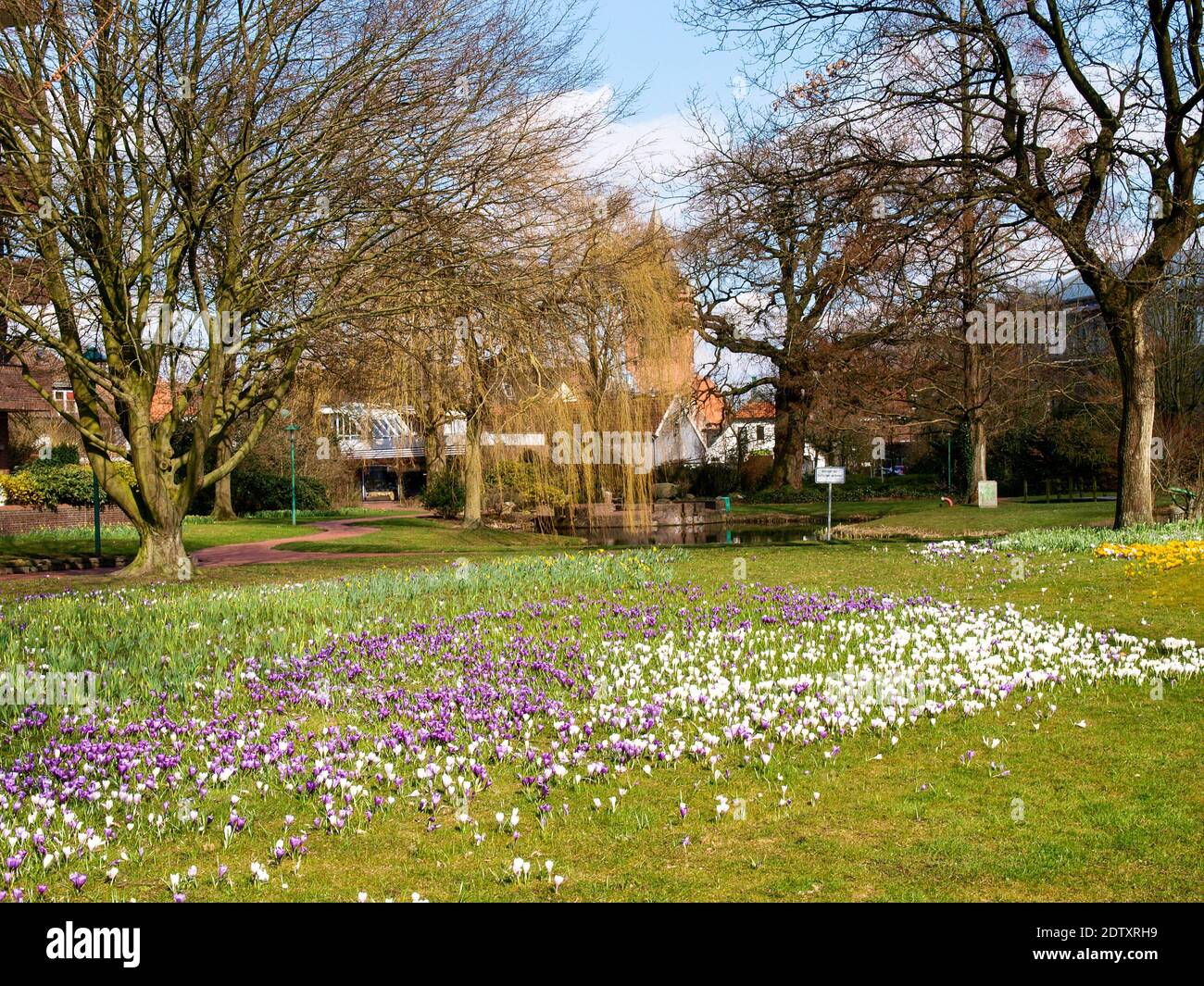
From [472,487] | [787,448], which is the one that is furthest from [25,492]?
[787,448]

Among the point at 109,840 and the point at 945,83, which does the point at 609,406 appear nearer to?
the point at 945,83

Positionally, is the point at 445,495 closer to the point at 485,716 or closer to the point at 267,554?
the point at 267,554

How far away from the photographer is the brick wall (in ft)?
90.2

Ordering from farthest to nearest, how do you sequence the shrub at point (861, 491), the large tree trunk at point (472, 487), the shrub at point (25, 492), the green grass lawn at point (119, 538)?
the shrub at point (861, 491)
the shrub at point (25, 492)
the large tree trunk at point (472, 487)
the green grass lawn at point (119, 538)

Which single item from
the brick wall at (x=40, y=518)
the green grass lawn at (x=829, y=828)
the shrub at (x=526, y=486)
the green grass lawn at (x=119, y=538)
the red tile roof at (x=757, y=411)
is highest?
the red tile roof at (x=757, y=411)

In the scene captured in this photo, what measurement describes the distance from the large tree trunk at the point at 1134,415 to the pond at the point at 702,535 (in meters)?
9.85

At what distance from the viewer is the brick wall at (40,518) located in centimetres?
2748

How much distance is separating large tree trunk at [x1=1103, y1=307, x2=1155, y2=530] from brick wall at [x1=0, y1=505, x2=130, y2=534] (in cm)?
2363

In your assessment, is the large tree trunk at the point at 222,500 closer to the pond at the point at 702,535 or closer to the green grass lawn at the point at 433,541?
the green grass lawn at the point at 433,541

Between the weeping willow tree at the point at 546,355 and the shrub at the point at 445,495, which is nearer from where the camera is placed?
the weeping willow tree at the point at 546,355

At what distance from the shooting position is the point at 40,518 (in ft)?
92.8

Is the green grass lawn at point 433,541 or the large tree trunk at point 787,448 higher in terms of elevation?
the large tree trunk at point 787,448

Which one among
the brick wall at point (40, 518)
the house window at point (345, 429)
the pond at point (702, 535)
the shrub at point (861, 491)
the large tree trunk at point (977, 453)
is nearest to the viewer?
the brick wall at point (40, 518)

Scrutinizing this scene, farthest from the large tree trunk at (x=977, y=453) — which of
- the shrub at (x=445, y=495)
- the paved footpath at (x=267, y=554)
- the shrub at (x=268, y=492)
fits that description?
the shrub at (x=268, y=492)
